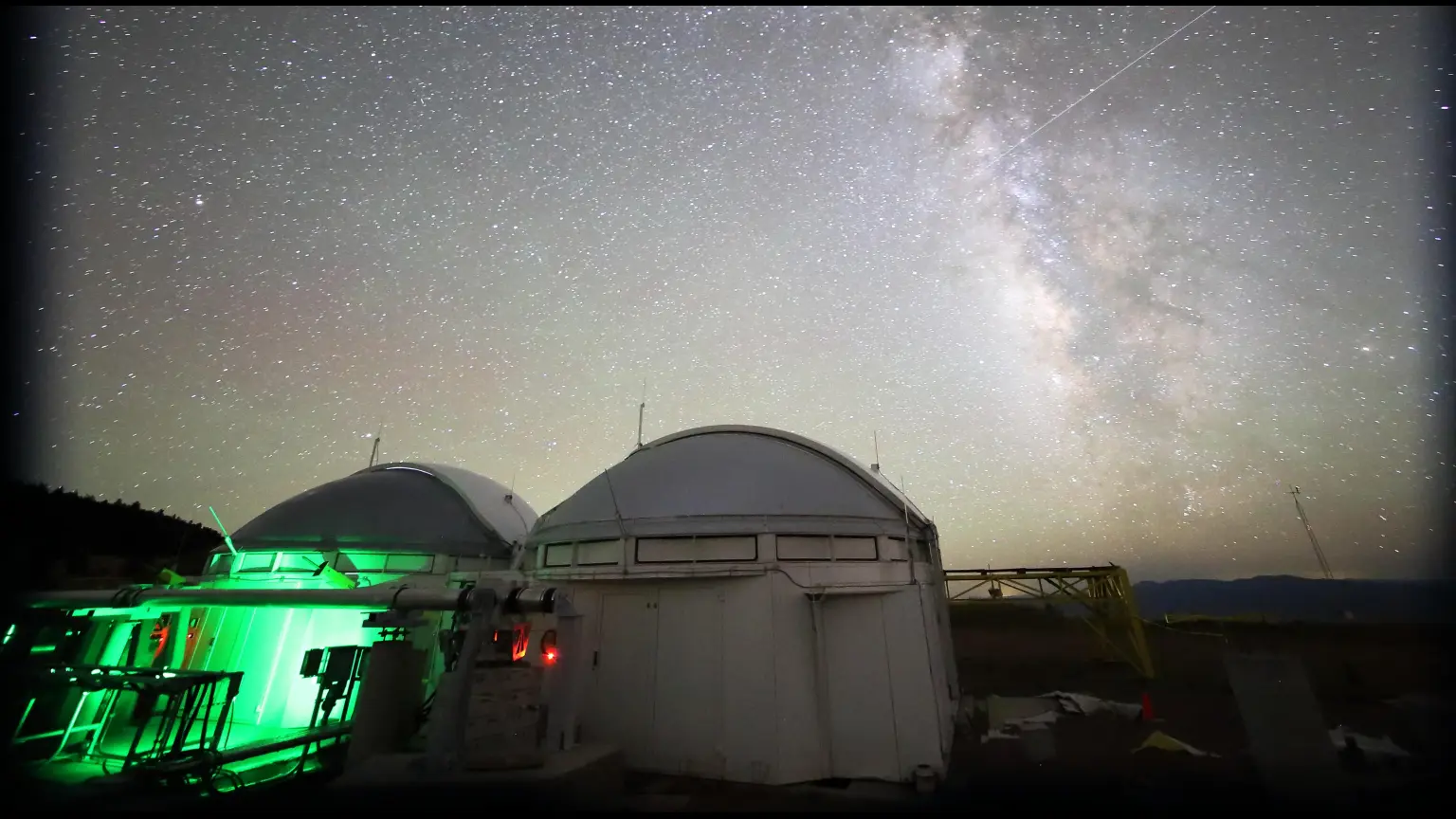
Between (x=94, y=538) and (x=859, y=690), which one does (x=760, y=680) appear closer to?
(x=859, y=690)

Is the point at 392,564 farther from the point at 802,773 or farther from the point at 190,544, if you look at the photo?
the point at 190,544

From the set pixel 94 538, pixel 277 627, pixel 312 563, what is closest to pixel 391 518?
pixel 312 563

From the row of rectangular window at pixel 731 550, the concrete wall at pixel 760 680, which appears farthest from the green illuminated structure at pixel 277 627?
the concrete wall at pixel 760 680

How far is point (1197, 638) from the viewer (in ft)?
130

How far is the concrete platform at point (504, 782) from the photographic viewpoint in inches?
352

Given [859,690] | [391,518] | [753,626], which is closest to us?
Result: [753,626]

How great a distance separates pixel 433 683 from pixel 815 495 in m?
10.9

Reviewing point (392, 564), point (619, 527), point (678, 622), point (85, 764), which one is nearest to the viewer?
point (85, 764)

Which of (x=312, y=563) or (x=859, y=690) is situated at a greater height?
(x=312, y=563)

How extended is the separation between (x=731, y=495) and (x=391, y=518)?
14.5m

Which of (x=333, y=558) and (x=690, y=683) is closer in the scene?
(x=690, y=683)

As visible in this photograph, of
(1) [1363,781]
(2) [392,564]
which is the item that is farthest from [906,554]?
(2) [392,564]

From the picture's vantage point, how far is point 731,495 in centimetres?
1401

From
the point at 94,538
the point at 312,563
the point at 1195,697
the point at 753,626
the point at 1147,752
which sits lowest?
the point at 1147,752
